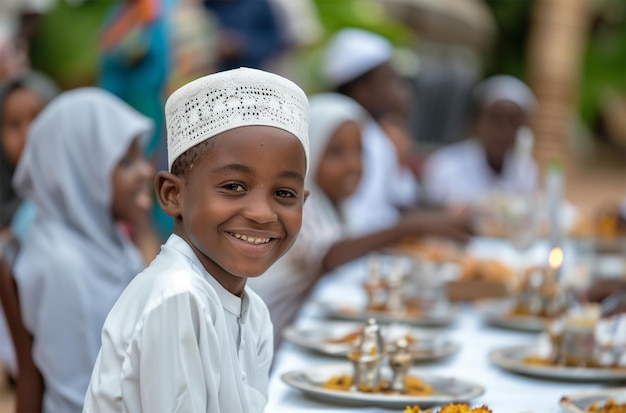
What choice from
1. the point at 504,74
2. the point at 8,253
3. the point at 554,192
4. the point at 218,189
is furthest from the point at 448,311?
the point at 504,74

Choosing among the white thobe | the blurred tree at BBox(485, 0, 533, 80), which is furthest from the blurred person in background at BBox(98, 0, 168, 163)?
the blurred tree at BBox(485, 0, 533, 80)

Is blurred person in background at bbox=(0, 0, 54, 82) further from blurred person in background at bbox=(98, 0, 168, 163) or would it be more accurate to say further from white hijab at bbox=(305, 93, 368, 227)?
white hijab at bbox=(305, 93, 368, 227)

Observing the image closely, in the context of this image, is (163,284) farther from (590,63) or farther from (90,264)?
(590,63)

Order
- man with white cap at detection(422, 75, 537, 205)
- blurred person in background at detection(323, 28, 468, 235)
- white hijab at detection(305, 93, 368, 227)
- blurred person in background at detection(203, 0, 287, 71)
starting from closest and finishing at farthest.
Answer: white hijab at detection(305, 93, 368, 227), blurred person in background at detection(323, 28, 468, 235), blurred person in background at detection(203, 0, 287, 71), man with white cap at detection(422, 75, 537, 205)

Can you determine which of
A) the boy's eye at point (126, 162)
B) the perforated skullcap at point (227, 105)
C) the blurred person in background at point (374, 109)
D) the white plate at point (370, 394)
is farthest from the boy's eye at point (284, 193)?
the blurred person in background at point (374, 109)

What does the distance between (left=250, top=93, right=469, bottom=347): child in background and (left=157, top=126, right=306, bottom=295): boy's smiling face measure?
206cm

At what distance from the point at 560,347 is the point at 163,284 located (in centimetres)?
135

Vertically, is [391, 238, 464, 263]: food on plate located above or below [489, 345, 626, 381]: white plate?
above

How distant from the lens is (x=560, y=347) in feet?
8.75

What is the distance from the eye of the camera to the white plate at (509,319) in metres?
3.25

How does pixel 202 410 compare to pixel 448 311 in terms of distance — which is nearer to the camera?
pixel 202 410

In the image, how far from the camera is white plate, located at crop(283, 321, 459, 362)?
8.62 feet

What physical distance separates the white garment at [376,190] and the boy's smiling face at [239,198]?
375cm

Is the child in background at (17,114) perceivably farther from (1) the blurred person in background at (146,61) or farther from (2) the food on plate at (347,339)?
(2) the food on plate at (347,339)
